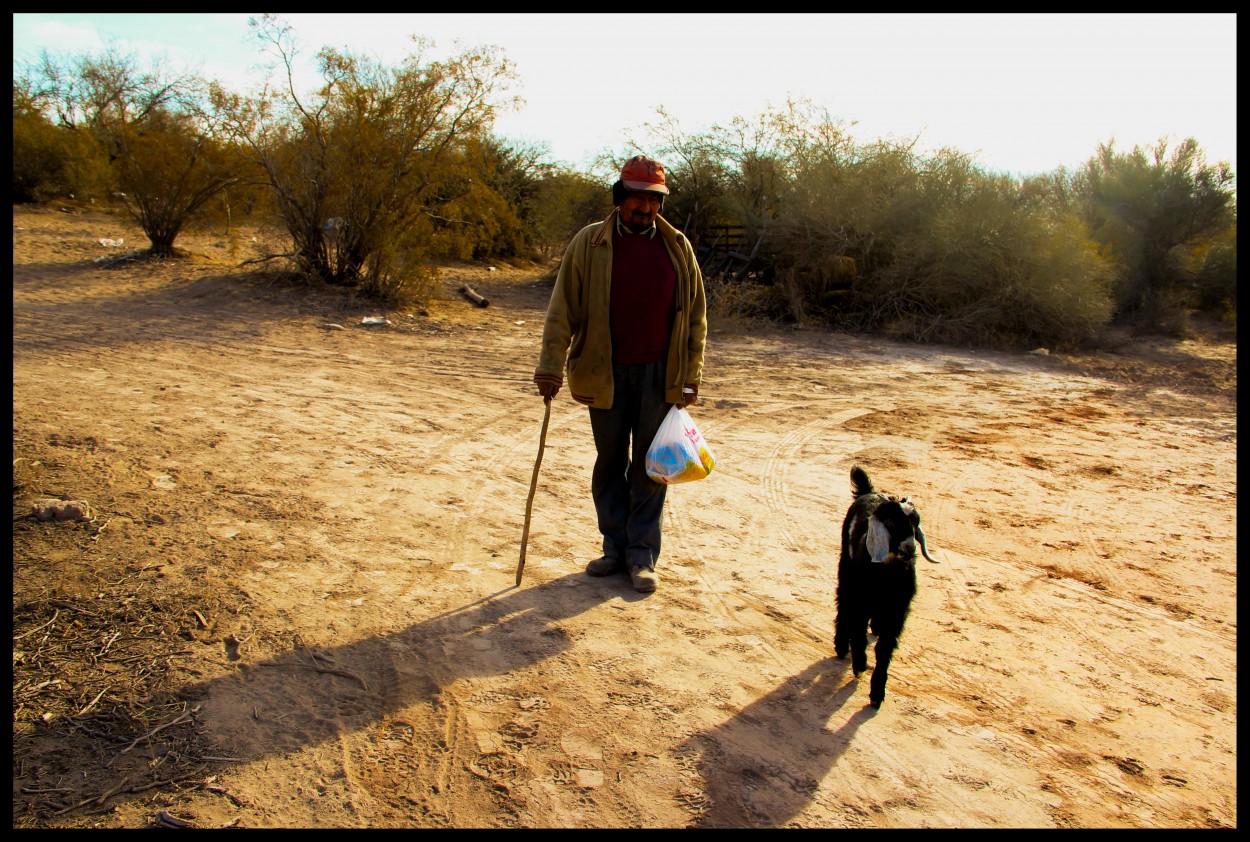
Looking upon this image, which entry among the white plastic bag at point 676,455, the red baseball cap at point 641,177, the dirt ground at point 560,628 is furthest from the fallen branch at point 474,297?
the white plastic bag at point 676,455

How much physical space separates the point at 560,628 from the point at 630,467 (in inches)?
36.9

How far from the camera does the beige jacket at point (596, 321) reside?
13.1 ft

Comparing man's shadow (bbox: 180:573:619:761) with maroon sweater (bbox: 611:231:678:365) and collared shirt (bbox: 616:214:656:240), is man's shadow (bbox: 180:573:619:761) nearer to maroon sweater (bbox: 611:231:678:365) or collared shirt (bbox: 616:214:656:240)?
maroon sweater (bbox: 611:231:678:365)

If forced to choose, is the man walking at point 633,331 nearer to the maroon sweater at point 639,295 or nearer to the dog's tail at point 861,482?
the maroon sweater at point 639,295

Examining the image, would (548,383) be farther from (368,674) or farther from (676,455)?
(368,674)

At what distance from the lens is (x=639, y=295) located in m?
4.00

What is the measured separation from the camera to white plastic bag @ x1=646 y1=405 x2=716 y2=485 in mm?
3867

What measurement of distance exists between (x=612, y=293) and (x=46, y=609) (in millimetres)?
2769

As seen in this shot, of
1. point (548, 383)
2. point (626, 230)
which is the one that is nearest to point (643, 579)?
point (548, 383)

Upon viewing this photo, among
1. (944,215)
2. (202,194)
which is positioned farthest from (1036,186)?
(202,194)

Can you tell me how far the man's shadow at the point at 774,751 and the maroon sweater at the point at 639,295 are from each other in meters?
1.66

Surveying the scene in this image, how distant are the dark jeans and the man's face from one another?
67 cm

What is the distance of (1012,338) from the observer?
14.3 metres

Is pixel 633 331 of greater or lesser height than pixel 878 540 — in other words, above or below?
above
